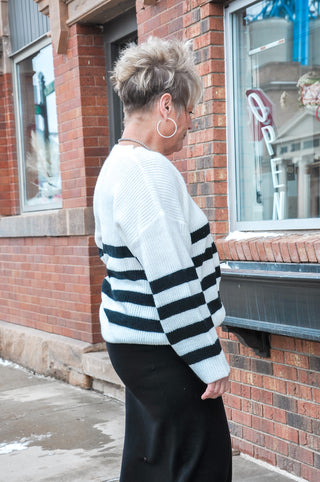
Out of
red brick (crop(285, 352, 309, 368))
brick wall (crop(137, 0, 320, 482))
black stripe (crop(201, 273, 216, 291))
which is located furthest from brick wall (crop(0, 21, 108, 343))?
black stripe (crop(201, 273, 216, 291))

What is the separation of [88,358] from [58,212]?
1428 mm

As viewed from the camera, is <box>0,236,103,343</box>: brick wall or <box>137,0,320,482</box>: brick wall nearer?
<box>137,0,320,482</box>: brick wall

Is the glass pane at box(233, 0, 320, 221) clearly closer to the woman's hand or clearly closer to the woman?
the woman

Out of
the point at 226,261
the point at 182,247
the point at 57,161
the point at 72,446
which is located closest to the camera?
the point at 182,247

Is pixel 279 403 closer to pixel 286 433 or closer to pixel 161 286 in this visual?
pixel 286 433

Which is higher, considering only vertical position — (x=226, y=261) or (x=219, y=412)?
(x=226, y=261)

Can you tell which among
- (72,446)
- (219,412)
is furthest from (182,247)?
(72,446)

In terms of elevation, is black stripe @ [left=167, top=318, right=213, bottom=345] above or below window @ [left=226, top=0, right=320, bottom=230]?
below

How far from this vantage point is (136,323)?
2281mm

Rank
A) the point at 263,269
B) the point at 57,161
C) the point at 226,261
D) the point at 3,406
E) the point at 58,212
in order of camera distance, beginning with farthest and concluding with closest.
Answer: the point at 57,161, the point at 58,212, the point at 3,406, the point at 226,261, the point at 263,269

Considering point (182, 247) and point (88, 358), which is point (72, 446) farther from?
point (182, 247)

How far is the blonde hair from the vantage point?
2.37 meters

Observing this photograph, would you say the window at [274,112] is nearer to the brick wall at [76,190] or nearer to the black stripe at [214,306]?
the black stripe at [214,306]

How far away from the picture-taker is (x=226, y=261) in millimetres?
3900
